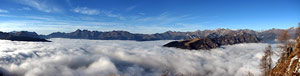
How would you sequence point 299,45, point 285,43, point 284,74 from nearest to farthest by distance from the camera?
point 284,74 → point 299,45 → point 285,43

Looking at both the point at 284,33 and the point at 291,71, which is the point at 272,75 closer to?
the point at 291,71

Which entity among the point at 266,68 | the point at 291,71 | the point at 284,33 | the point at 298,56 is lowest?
→ the point at 266,68

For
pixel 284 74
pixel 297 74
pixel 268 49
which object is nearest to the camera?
pixel 297 74

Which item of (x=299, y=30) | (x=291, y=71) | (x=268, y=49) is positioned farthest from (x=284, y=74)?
(x=268, y=49)

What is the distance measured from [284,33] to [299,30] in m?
8.11

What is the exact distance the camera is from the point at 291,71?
24.5 metres

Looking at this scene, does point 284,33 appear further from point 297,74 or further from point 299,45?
point 297,74

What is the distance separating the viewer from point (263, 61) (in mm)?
55281

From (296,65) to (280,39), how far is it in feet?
95.9

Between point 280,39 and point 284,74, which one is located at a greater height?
point 280,39

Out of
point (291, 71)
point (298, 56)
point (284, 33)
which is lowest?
point (291, 71)

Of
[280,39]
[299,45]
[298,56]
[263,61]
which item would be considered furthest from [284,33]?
[298,56]

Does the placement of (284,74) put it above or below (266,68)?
above

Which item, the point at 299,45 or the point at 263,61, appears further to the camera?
the point at 263,61
